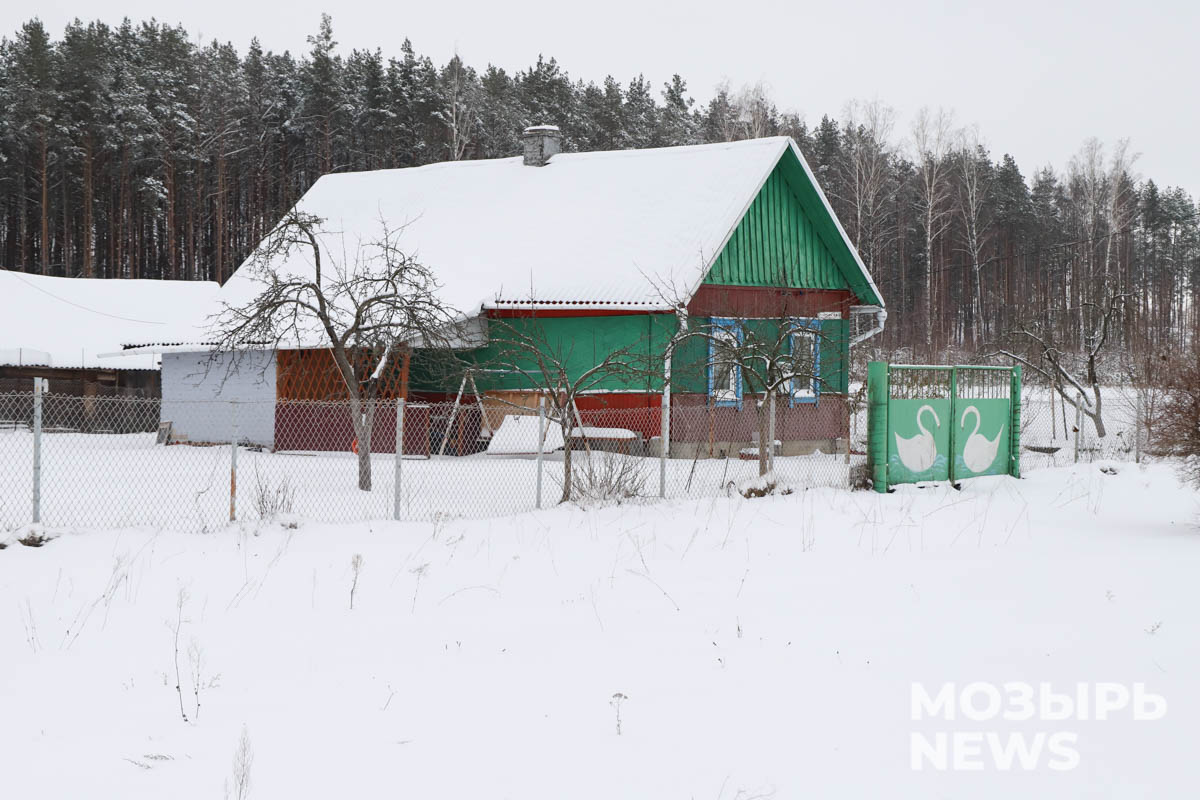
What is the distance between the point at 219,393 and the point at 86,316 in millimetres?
14673

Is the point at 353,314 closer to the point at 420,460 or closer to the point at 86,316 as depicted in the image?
the point at 420,460

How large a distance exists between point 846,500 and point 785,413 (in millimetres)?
7869

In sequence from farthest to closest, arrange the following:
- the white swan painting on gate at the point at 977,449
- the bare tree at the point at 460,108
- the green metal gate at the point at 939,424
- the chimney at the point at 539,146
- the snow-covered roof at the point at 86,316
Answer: the bare tree at the point at 460,108 → the snow-covered roof at the point at 86,316 → the chimney at the point at 539,146 → the white swan painting on gate at the point at 977,449 → the green metal gate at the point at 939,424

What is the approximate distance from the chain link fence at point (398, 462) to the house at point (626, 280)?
0.39ft

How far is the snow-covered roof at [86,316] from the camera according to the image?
31312 mm

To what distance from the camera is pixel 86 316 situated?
3431 centimetres

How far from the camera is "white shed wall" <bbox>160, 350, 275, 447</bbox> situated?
21.8 metres

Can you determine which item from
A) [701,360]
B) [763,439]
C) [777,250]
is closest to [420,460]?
[701,360]

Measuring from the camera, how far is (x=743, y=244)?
20609mm

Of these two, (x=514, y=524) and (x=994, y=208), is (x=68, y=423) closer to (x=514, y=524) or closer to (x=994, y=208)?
(x=514, y=524)

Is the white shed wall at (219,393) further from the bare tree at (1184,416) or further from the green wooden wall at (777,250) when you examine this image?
the bare tree at (1184,416)

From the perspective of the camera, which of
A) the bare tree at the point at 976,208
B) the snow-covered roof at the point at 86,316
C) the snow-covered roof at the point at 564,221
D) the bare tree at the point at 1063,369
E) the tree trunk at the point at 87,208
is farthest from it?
the bare tree at the point at 976,208

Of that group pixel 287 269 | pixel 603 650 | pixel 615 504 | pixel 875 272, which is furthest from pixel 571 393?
pixel 875 272

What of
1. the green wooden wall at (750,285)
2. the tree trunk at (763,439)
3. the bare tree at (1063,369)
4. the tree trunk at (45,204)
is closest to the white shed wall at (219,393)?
the green wooden wall at (750,285)
